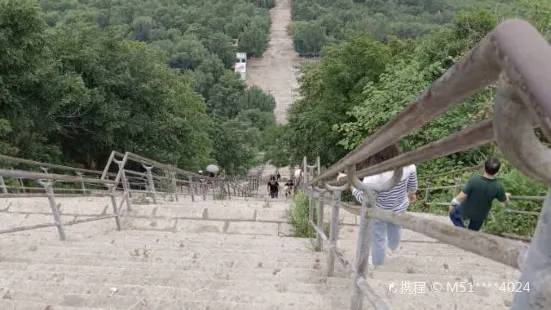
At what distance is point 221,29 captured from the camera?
79312 mm

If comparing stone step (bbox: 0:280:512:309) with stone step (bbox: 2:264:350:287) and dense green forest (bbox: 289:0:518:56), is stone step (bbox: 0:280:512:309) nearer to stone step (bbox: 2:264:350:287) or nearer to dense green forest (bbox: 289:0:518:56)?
stone step (bbox: 2:264:350:287)

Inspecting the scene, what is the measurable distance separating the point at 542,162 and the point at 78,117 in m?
15.9

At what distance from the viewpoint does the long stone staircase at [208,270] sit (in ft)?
10.3

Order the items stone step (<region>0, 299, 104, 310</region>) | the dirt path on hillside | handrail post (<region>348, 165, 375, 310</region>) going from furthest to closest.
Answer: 1. the dirt path on hillside
2. stone step (<region>0, 299, 104, 310</region>)
3. handrail post (<region>348, 165, 375, 310</region>)

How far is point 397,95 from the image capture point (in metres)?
11.5

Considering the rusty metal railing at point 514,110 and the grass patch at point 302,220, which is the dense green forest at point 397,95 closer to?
the grass patch at point 302,220

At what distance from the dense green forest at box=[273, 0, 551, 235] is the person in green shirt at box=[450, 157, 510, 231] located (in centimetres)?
76

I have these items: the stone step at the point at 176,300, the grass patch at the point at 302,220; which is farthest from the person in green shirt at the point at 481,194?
the stone step at the point at 176,300

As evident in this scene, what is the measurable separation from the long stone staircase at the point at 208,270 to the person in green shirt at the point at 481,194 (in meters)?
0.42

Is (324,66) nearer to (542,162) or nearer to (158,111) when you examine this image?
(158,111)

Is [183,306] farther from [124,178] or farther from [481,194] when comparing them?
[124,178]

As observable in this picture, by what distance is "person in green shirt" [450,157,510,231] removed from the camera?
4.24m

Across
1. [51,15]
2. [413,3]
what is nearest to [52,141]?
[51,15]

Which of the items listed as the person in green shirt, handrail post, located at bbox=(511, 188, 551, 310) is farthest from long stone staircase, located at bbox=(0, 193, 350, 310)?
handrail post, located at bbox=(511, 188, 551, 310)
